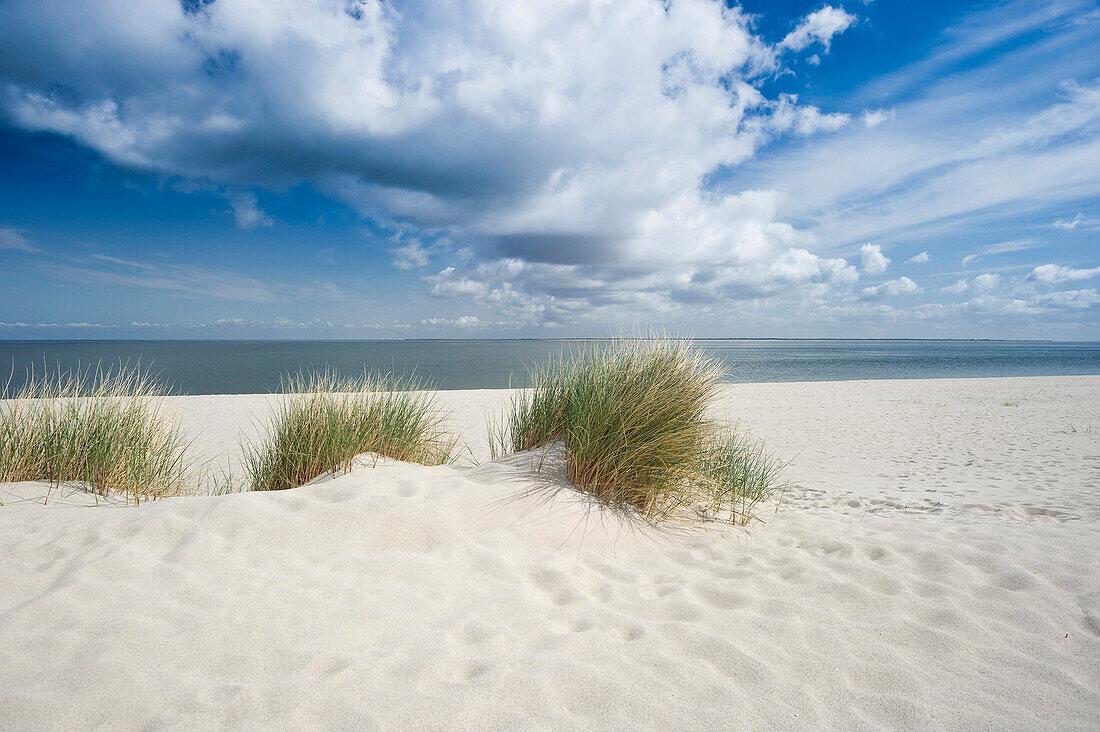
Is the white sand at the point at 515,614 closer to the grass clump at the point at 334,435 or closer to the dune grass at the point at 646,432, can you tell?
the dune grass at the point at 646,432

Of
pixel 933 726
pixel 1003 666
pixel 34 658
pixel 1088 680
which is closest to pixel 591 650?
pixel 933 726

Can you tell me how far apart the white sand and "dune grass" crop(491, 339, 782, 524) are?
13.6 inches

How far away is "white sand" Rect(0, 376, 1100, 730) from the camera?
1786 millimetres

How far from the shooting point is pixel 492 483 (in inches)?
151

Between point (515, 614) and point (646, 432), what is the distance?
75.0 inches

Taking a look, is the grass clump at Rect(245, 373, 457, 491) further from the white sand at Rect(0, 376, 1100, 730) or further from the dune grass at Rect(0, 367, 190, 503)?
the dune grass at Rect(0, 367, 190, 503)

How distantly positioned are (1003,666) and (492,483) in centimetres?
293

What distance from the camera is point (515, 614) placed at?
95.2 inches

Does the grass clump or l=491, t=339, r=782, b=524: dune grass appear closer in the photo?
l=491, t=339, r=782, b=524: dune grass

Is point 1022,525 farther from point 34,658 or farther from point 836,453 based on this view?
point 34,658

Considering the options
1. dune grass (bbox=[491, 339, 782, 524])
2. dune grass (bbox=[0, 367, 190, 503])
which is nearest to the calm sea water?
dune grass (bbox=[491, 339, 782, 524])

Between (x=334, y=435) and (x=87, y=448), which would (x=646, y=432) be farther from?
(x=87, y=448)

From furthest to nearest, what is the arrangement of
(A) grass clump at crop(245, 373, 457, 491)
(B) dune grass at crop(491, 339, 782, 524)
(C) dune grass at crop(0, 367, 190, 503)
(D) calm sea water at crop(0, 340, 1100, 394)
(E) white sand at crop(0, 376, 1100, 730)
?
1. (D) calm sea water at crop(0, 340, 1100, 394)
2. (A) grass clump at crop(245, 373, 457, 491)
3. (C) dune grass at crop(0, 367, 190, 503)
4. (B) dune grass at crop(491, 339, 782, 524)
5. (E) white sand at crop(0, 376, 1100, 730)

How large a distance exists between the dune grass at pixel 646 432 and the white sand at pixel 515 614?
345 millimetres
